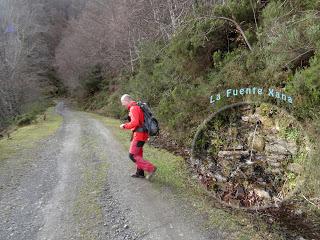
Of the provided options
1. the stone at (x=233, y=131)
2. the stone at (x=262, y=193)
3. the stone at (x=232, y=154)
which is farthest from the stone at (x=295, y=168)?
the stone at (x=233, y=131)

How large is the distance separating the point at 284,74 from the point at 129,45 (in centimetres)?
2185

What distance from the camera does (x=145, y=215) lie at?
5516mm

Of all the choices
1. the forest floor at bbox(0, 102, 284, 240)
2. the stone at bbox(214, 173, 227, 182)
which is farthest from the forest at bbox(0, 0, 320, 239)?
the forest floor at bbox(0, 102, 284, 240)

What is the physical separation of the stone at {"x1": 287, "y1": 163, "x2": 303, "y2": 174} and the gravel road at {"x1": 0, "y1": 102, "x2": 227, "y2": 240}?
2.53 metres

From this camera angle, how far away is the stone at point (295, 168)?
668cm

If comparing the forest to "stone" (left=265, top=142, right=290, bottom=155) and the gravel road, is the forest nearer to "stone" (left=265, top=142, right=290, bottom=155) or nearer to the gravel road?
"stone" (left=265, top=142, right=290, bottom=155)

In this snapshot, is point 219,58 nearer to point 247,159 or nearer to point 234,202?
point 247,159

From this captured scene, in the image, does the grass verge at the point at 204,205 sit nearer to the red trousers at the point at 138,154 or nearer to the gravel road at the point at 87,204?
the gravel road at the point at 87,204

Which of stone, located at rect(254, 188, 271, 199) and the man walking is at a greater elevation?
the man walking

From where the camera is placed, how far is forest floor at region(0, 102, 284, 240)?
16.4ft

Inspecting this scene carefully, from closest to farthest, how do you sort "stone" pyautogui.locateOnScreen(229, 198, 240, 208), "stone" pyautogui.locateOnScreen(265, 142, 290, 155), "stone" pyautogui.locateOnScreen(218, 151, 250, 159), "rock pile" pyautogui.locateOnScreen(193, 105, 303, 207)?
1. "stone" pyautogui.locateOnScreen(229, 198, 240, 208)
2. "rock pile" pyautogui.locateOnScreen(193, 105, 303, 207)
3. "stone" pyautogui.locateOnScreen(265, 142, 290, 155)
4. "stone" pyautogui.locateOnScreen(218, 151, 250, 159)

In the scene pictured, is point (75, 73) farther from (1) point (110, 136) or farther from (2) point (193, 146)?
(2) point (193, 146)

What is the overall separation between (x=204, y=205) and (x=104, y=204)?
72.6 inches

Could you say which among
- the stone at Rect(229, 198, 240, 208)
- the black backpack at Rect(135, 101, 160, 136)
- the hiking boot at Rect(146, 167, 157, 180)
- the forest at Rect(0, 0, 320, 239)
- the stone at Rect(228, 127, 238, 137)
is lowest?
the stone at Rect(229, 198, 240, 208)
